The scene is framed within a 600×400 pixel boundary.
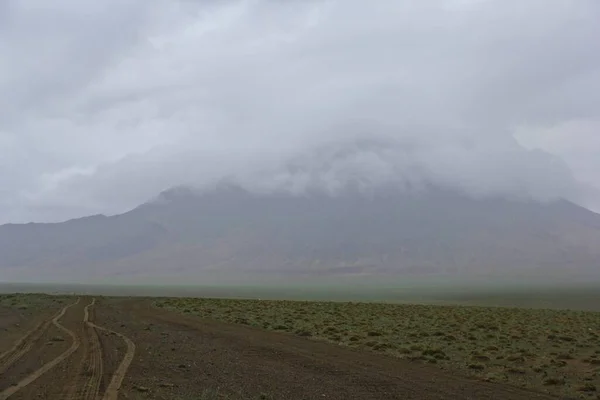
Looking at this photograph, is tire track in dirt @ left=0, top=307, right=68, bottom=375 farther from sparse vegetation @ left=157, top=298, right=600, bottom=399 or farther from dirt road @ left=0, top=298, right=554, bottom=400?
sparse vegetation @ left=157, top=298, right=600, bottom=399

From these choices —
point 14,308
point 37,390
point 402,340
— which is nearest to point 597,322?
point 402,340

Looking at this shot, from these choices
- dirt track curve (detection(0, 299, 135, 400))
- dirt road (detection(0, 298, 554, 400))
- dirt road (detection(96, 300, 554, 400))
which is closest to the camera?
dirt track curve (detection(0, 299, 135, 400))

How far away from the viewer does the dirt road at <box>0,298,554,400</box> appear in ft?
41.0

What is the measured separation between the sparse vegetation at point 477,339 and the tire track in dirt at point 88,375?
8443 mm

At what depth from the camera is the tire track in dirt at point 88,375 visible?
11.6 metres

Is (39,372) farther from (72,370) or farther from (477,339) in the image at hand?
(477,339)

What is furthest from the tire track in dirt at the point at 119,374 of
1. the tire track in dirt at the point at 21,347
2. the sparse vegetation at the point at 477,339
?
the sparse vegetation at the point at 477,339

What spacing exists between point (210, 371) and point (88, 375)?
3.02 meters

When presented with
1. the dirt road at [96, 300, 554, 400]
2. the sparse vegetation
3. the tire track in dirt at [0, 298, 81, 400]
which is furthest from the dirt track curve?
the sparse vegetation

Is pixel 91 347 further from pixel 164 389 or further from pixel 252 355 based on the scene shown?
pixel 164 389

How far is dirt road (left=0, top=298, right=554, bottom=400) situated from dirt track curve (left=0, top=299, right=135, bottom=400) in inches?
0.9

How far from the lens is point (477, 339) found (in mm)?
22266

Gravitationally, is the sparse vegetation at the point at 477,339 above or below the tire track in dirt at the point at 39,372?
above

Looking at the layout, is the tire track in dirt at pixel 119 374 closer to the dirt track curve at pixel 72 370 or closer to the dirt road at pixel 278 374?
the dirt track curve at pixel 72 370
